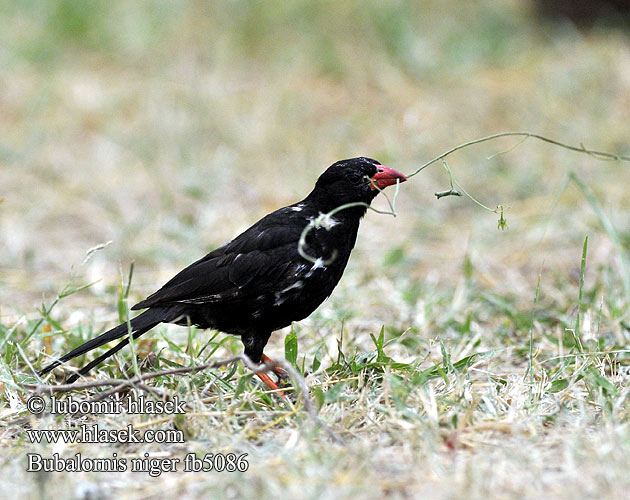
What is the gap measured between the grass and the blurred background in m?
0.03

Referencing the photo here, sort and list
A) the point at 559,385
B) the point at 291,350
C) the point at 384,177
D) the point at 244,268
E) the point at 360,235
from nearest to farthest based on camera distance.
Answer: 1. the point at 559,385
2. the point at 291,350
3. the point at 244,268
4. the point at 384,177
5. the point at 360,235

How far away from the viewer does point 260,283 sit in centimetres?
336

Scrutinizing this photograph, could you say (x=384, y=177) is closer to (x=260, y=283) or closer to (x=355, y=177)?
(x=355, y=177)

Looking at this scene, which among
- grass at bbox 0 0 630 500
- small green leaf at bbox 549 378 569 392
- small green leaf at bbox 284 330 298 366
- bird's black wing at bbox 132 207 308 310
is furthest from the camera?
bird's black wing at bbox 132 207 308 310

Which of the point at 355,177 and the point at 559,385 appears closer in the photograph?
the point at 559,385

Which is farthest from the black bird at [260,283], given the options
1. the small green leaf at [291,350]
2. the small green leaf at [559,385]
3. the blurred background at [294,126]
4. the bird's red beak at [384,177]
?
the blurred background at [294,126]

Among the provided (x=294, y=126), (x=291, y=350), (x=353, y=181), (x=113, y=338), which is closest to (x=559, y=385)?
(x=291, y=350)

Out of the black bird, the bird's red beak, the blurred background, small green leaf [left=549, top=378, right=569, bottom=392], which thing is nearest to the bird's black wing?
the black bird

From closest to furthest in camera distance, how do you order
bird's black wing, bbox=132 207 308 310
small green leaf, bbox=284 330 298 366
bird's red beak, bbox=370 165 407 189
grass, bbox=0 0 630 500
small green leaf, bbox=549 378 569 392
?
grass, bbox=0 0 630 500
small green leaf, bbox=549 378 569 392
small green leaf, bbox=284 330 298 366
bird's black wing, bbox=132 207 308 310
bird's red beak, bbox=370 165 407 189

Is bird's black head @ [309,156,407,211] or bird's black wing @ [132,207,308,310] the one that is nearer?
bird's black wing @ [132,207,308,310]

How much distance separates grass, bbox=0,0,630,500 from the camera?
2.66m

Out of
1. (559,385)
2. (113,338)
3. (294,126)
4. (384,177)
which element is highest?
(294,126)

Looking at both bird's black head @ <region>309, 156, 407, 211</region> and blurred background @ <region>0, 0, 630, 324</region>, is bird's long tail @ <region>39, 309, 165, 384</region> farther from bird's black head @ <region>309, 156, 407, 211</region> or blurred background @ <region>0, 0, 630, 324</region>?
blurred background @ <region>0, 0, 630, 324</region>

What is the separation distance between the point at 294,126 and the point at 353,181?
4.65 meters
